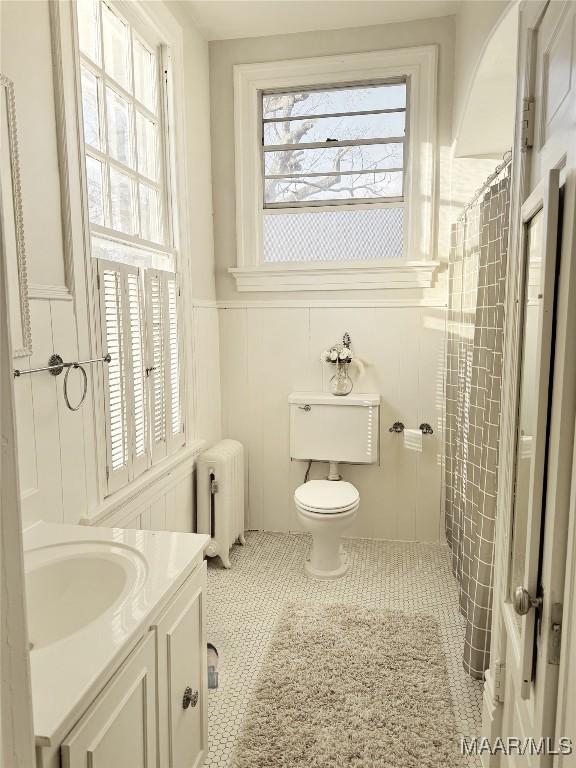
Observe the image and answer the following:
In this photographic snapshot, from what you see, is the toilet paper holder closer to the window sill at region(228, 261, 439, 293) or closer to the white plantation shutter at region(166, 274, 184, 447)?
the window sill at region(228, 261, 439, 293)

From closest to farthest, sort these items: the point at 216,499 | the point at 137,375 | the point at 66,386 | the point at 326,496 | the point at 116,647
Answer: the point at 116,647, the point at 66,386, the point at 137,375, the point at 326,496, the point at 216,499

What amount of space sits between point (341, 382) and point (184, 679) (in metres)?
2.00

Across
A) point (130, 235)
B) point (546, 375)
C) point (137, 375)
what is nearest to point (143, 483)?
point (137, 375)

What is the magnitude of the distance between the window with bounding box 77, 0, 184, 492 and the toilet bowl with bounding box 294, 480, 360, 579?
0.77 m

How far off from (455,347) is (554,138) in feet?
5.77

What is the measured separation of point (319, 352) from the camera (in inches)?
128

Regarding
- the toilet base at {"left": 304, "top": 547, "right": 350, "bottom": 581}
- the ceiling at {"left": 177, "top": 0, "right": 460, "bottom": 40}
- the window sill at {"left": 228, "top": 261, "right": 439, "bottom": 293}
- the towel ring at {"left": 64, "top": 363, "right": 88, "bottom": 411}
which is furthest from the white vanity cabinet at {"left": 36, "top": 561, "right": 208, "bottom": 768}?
the ceiling at {"left": 177, "top": 0, "right": 460, "bottom": 40}

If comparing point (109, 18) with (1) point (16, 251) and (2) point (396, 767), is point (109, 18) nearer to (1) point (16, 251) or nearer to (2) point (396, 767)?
(1) point (16, 251)

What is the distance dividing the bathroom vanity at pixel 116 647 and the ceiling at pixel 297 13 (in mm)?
2691

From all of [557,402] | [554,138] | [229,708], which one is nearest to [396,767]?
[229,708]

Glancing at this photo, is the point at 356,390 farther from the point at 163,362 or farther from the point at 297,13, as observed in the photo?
the point at 297,13

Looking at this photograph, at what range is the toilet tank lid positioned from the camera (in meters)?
3.06

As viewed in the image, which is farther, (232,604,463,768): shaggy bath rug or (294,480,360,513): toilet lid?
(294,480,360,513): toilet lid

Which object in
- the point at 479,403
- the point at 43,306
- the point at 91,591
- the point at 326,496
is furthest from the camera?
the point at 326,496
